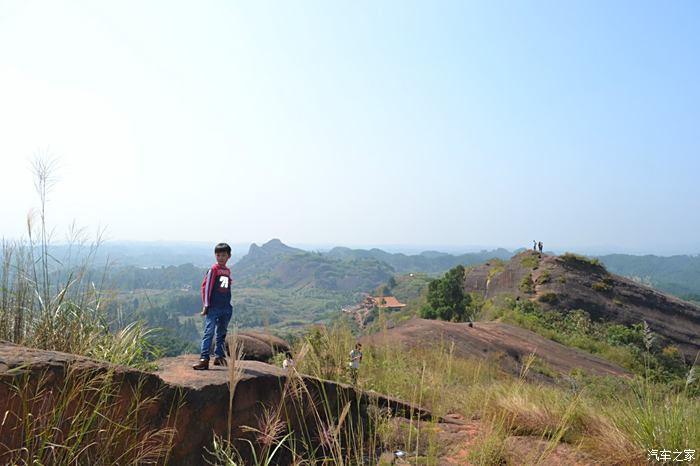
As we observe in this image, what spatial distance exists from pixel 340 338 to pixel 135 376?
3283 mm

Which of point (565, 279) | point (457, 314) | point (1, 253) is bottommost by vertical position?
point (457, 314)

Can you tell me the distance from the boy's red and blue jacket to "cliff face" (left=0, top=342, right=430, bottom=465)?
0.71 metres

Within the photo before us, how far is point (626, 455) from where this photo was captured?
3.78 meters

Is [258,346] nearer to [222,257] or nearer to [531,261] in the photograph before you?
[222,257]

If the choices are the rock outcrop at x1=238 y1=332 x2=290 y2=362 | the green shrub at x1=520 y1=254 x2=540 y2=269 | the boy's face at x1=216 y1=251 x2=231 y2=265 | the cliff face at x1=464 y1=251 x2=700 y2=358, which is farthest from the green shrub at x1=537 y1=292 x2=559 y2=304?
the boy's face at x1=216 y1=251 x2=231 y2=265

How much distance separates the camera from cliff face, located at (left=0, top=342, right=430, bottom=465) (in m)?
2.46

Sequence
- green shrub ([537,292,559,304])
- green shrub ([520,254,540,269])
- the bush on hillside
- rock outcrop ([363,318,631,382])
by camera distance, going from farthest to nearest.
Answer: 1. green shrub ([520,254,540,269])
2. the bush on hillside
3. green shrub ([537,292,559,304])
4. rock outcrop ([363,318,631,382])

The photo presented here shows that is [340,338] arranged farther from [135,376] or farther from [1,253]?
[1,253]

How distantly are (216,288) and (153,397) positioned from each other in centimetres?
233

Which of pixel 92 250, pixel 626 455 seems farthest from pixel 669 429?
pixel 92 250

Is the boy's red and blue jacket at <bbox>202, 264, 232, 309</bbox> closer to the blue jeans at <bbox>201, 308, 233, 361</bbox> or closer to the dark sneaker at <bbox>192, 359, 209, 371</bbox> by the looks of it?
the blue jeans at <bbox>201, 308, 233, 361</bbox>

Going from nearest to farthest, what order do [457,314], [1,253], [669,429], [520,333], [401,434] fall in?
[669,429]
[1,253]
[401,434]
[520,333]
[457,314]

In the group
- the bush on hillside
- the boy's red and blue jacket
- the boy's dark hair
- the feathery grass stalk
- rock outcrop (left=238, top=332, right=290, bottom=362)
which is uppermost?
the boy's dark hair

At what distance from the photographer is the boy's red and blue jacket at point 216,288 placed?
213 inches
